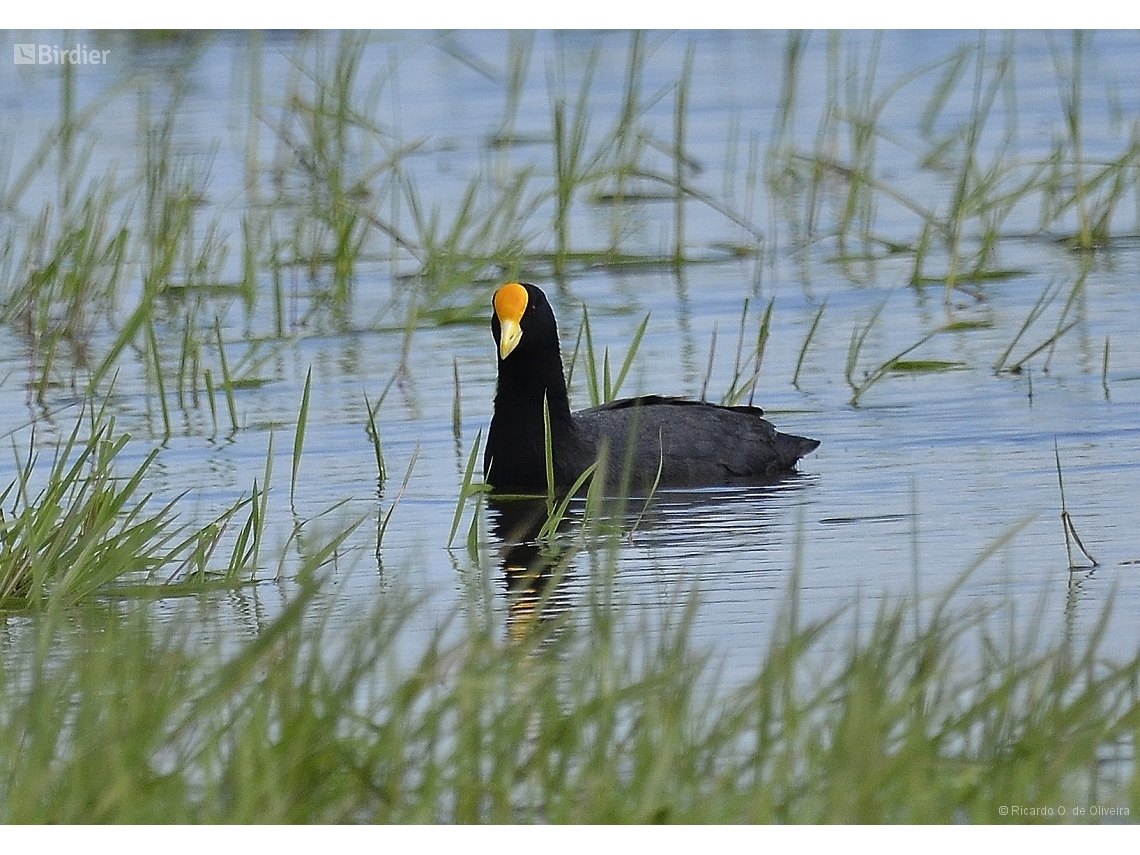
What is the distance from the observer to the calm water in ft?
21.5

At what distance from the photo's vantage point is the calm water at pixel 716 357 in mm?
6555

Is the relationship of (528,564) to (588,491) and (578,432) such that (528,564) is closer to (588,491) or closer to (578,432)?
(588,491)

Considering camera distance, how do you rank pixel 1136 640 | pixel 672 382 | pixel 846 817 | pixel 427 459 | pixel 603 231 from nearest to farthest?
pixel 846 817 → pixel 1136 640 → pixel 427 459 → pixel 672 382 → pixel 603 231

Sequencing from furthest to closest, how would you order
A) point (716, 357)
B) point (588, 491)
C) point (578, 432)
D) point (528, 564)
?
point (716, 357) < point (578, 432) < point (588, 491) < point (528, 564)

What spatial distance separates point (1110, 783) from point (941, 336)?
6.17m

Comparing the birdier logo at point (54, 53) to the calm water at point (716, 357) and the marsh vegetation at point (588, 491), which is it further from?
the marsh vegetation at point (588, 491)

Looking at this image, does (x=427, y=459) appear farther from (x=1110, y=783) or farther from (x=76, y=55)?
(x=1110, y=783)

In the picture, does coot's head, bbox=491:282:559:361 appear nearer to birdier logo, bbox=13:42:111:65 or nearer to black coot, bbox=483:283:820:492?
black coot, bbox=483:283:820:492

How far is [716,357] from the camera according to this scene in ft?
33.4

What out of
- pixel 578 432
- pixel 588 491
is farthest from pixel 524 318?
pixel 588 491

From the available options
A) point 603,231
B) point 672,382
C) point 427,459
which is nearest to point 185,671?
point 427,459

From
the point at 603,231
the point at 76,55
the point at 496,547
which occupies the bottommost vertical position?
the point at 496,547

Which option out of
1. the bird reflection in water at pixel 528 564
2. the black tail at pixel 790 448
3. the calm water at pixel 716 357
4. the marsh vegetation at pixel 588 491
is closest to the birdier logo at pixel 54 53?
the calm water at pixel 716 357

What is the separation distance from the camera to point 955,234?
10.3 m
